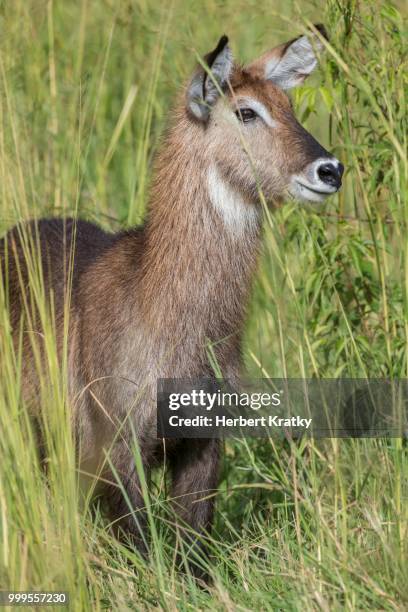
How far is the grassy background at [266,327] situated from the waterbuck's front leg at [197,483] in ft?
0.31

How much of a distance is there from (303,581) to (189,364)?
1.00m

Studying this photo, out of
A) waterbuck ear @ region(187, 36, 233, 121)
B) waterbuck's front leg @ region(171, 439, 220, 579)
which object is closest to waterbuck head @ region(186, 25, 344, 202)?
waterbuck ear @ region(187, 36, 233, 121)

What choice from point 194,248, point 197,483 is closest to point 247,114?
point 194,248

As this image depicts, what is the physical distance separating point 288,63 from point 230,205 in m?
0.64

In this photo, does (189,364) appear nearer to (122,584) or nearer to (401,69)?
(122,584)

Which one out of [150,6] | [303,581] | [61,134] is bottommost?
[303,581]

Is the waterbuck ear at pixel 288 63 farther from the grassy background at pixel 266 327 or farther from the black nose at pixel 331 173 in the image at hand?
the black nose at pixel 331 173

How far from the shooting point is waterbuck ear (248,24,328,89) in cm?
399

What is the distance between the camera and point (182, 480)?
401 cm

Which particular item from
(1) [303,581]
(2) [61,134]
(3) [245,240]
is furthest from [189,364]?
(2) [61,134]

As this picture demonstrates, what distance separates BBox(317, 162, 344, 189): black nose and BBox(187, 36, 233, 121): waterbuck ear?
1.43 feet

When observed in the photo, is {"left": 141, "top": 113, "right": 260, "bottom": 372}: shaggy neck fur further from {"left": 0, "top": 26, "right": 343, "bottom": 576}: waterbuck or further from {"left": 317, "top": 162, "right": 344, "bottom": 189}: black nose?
{"left": 317, "top": 162, "right": 344, "bottom": 189}: black nose

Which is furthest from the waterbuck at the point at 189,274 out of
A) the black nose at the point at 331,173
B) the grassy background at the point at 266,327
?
the grassy background at the point at 266,327

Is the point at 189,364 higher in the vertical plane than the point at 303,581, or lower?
higher
